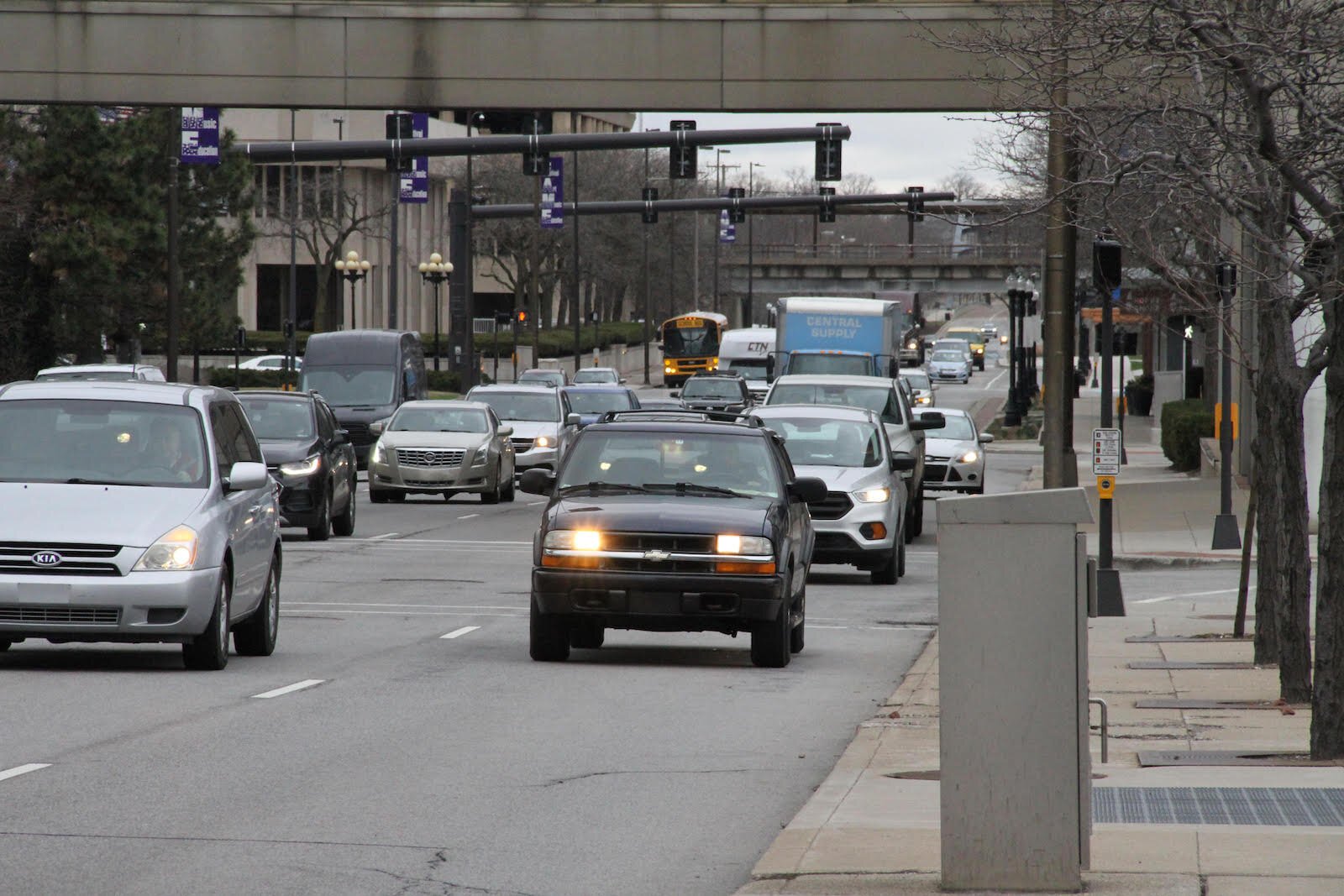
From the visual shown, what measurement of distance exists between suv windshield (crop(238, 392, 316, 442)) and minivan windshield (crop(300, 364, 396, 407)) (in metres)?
18.0

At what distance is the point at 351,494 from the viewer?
28328 mm

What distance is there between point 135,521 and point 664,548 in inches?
133

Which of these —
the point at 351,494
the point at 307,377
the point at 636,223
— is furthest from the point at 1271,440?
the point at 636,223

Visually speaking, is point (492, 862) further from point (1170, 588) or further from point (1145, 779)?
point (1170, 588)

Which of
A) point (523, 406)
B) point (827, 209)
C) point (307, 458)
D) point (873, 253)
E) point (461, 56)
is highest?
point (873, 253)

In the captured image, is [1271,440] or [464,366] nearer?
Answer: [1271,440]

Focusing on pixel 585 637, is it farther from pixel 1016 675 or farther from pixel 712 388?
pixel 712 388

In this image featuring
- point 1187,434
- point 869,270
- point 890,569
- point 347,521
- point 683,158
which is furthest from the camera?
point 869,270

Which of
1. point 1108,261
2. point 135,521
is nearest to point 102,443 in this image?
point 135,521

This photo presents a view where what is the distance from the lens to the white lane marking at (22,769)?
973 centimetres

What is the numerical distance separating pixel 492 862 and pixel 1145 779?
338 centimetres

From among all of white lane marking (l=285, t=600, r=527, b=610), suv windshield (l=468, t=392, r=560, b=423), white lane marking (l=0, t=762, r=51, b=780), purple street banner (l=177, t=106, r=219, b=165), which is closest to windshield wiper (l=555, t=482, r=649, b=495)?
white lane marking (l=285, t=600, r=527, b=610)

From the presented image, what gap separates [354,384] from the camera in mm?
46688

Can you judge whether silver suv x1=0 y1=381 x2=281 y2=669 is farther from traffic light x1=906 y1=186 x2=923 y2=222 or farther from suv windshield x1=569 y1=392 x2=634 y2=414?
traffic light x1=906 y1=186 x2=923 y2=222
